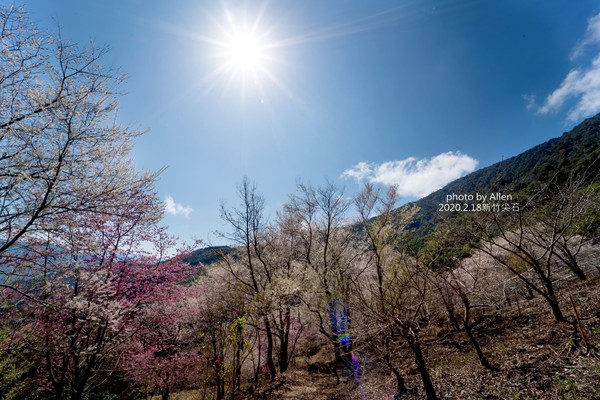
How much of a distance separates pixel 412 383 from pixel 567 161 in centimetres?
4504

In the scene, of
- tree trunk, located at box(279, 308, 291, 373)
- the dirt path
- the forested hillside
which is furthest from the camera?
tree trunk, located at box(279, 308, 291, 373)

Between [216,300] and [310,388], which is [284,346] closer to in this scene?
[310,388]

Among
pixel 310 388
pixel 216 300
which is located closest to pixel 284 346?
pixel 310 388

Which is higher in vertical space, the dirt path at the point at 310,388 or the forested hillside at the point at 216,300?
the forested hillside at the point at 216,300

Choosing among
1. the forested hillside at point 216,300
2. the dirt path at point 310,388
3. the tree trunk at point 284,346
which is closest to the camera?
the forested hillside at point 216,300

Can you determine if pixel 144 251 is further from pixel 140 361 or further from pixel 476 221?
pixel 476 221

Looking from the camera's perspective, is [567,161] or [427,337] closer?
[427,337]

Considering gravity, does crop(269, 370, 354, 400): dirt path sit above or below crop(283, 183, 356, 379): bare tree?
below

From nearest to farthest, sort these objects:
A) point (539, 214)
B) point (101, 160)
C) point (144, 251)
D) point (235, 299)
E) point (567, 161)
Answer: point (101, 160) < point (144, 251) < point (539, 214) < point (235, 299) < point (567, 161)

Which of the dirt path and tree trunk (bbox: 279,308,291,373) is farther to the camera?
tree trunk (bbox: 279,308,291,373)

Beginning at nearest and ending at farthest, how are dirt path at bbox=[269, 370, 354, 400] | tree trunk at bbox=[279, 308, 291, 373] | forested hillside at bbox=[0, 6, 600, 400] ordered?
1. forested hillside at bbox=[0, 6, 600, 400]
2. dirt path at bbox=[269, 370, 354, 400]
3. tree trunk at bbox=[279, 308, 291, 373]

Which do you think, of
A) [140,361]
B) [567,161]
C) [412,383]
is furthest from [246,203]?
[567,161]

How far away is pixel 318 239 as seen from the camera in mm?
18234

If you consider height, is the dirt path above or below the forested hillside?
below
